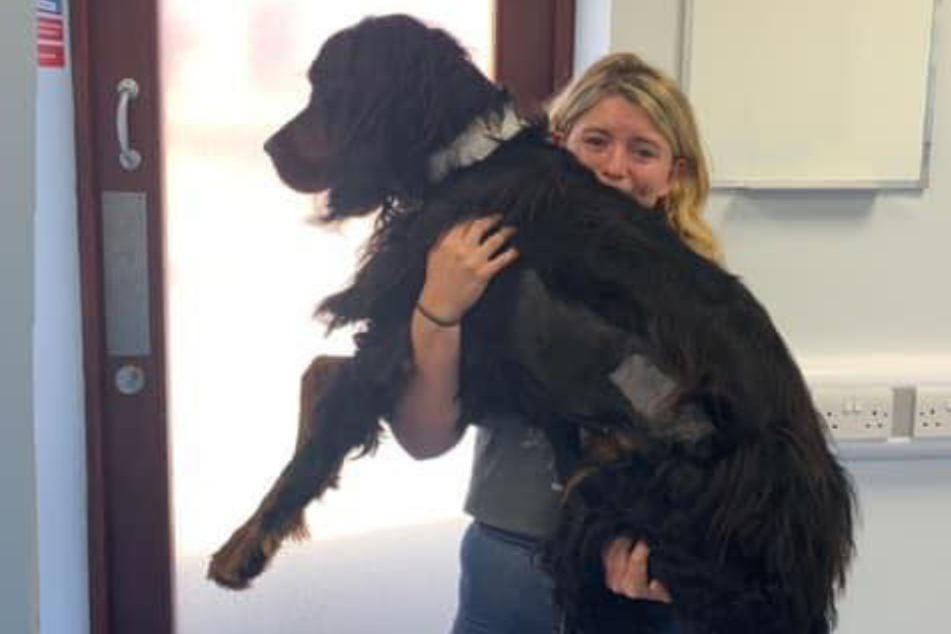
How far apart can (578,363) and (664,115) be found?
1.38 feet

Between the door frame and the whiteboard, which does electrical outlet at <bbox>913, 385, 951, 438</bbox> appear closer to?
the whiteboard

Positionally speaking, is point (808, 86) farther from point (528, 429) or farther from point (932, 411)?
point (528, 429)

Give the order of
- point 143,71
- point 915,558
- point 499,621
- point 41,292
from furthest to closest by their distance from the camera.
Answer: point 915,558 → point 143,71 → point 41,292 → point 499,621

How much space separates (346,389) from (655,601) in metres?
0.40

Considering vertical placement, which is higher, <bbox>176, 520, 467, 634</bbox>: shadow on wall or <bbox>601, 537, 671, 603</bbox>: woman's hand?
<bbox>601, 537, 671, 603</bbox>: woman's hand

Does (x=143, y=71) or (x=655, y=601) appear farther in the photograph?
(x=143, y=71)

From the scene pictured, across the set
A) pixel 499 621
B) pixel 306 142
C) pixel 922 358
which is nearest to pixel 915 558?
pixel 922 358

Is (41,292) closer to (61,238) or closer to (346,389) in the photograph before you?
(61,238)

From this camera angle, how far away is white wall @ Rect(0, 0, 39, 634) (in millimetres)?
893

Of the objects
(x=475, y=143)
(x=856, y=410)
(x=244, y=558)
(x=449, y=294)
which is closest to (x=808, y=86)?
(x=856, y=410)

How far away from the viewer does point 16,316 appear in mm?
919

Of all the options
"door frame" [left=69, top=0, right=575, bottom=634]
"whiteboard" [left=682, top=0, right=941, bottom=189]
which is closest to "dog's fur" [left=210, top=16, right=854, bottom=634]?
"whiteboard" [left=682, top=0, right=941, bottom=189]

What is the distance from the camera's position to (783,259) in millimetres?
2031

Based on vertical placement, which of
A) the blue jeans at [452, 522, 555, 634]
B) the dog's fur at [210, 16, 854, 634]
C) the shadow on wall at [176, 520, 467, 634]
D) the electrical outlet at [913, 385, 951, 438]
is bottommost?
the shadow on wall at [176, 520, 467, 634]
